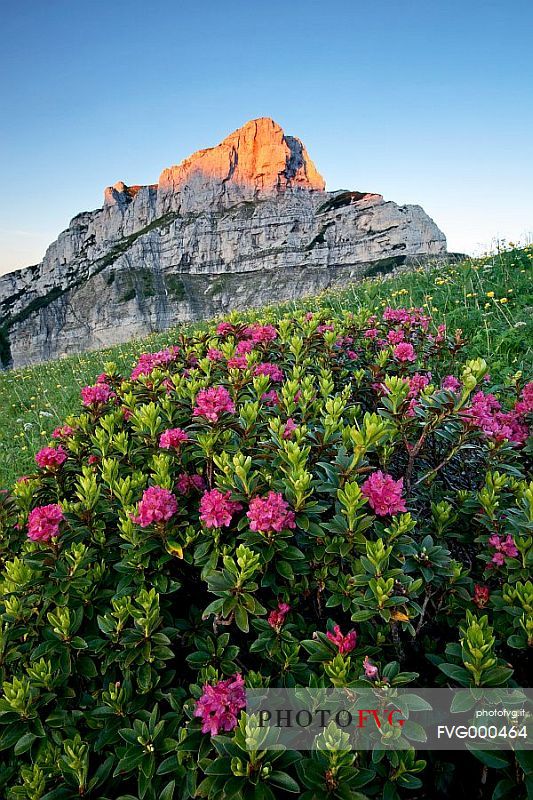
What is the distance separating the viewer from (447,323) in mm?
6707

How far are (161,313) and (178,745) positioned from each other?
105m

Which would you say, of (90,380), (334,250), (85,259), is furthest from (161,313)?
(90,380)

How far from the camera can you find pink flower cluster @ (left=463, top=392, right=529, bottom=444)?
2.02m

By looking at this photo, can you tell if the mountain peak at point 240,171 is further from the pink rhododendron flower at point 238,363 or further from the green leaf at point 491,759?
the green leaf at point 491,759

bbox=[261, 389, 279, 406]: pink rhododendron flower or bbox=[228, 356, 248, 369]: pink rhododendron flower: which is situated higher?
bbox=[228, 356, 248, 369]: pink rhododendron flower

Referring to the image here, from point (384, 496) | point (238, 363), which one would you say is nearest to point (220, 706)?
point (384, 496)

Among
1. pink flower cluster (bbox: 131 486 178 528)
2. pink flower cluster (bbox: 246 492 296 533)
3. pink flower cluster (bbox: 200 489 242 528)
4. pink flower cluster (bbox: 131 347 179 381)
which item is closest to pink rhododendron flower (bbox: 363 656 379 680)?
pink flower cluster (bbox: 246 492 296 533)

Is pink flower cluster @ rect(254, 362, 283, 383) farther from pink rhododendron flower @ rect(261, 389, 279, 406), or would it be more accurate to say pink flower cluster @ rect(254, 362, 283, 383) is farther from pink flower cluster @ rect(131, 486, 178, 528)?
pink flower cluster @ rect(131, 486, 178, 528)

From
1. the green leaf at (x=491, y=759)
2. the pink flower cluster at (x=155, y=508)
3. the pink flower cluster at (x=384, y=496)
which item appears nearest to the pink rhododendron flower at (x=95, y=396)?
the pink flower cluster at (x=155, y=508)

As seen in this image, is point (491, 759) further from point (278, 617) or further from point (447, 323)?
point (447, 323)

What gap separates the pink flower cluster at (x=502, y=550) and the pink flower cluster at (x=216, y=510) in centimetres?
101

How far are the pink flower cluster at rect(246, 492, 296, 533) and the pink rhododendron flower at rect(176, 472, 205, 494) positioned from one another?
1.73ft

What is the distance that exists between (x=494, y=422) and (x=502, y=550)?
812mm

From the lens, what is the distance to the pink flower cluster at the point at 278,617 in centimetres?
158
